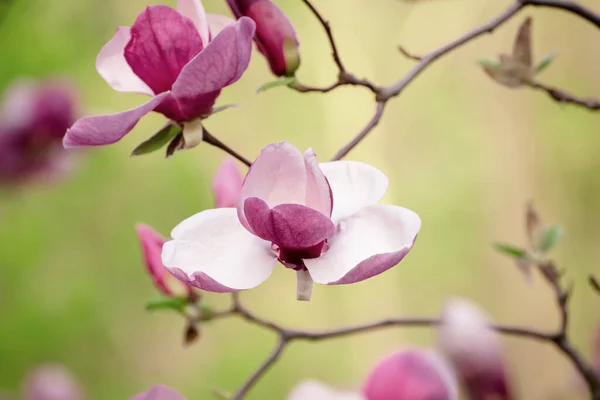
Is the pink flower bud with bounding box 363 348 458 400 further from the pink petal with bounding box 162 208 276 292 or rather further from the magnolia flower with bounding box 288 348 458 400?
the pink petal with bounding box 162 208 276 292

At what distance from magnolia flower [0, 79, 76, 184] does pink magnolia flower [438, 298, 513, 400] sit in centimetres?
62

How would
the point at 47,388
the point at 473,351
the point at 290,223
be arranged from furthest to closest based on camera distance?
the point at 47,388
the point at 473,351
the point at 290,223

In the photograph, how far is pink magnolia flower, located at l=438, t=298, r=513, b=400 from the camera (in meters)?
0.45

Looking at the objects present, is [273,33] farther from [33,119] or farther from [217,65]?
[33,119]

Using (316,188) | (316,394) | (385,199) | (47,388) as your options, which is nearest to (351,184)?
(316,188)

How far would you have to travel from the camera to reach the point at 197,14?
0.26m

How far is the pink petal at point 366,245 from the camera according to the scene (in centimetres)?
21

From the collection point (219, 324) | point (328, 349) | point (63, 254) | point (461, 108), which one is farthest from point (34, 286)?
point (461, 108)

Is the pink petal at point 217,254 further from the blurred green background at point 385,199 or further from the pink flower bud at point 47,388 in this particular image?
the blurred green background at point 385,199

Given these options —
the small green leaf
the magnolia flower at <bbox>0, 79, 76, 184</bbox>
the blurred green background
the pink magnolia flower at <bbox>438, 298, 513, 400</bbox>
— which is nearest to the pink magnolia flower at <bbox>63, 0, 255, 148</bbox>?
the small green leaf

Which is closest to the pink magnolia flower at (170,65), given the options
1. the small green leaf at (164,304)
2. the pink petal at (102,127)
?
the pink petal at (102,127)

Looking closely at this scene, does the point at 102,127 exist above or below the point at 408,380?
above

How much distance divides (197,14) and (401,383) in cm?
22

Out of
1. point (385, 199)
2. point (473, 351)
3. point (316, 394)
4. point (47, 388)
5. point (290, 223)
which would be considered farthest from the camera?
point (385, 199)
